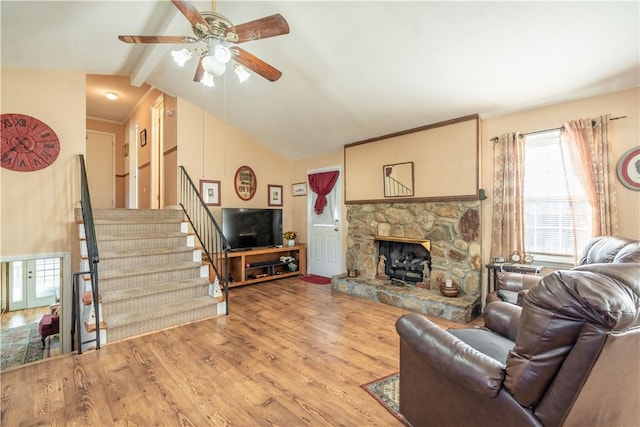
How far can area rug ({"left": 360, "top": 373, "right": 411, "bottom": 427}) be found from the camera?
1877 millimetres

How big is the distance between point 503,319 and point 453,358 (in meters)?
0.91

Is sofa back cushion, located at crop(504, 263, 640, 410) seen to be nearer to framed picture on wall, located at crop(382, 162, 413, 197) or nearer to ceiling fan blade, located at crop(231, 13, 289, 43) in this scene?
ceiling fan blade, located at crop(231, 13, 289, 43)

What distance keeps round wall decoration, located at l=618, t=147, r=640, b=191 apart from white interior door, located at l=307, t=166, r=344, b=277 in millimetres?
3684

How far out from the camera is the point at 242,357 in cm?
263

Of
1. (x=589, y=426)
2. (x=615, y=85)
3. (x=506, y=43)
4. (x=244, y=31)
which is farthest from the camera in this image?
(x=615, y=85)

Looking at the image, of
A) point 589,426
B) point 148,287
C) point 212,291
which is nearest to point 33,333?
point 148,287

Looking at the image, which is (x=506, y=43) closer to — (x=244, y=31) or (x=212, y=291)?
(x=244, y=31)

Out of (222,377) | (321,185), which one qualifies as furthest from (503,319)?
(321,185)

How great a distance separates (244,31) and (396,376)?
2.85 m

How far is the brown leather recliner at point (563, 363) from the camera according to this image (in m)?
0.98

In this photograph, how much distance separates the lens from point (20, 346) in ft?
14.6

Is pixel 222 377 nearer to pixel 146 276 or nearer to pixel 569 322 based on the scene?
pixel 146 276

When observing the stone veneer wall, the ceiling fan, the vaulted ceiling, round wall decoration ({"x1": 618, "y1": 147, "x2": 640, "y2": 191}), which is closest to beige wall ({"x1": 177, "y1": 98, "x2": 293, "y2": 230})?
the vaulted ceiling

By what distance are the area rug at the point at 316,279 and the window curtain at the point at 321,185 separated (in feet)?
4.14
